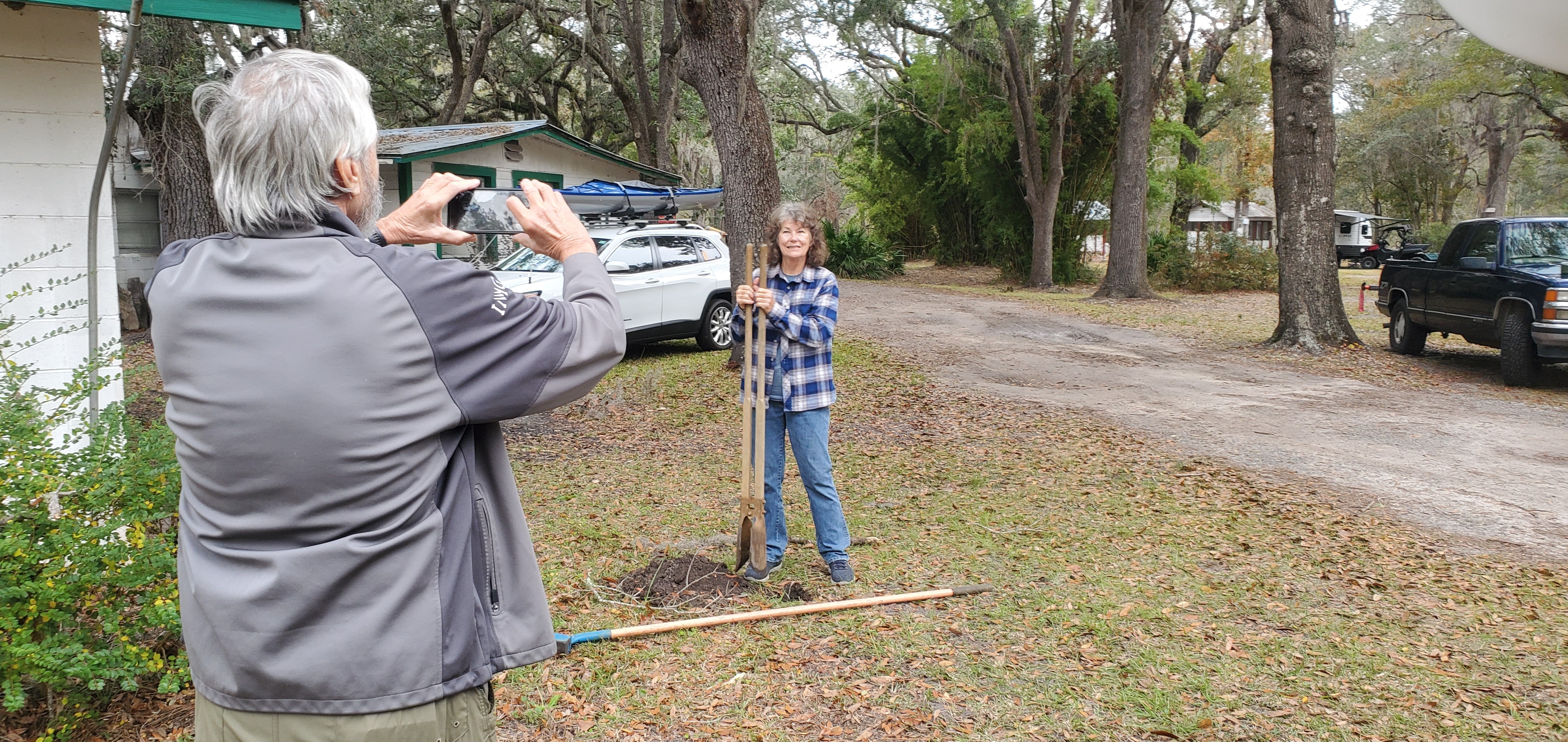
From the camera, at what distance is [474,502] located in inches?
65.9

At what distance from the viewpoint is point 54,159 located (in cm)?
496

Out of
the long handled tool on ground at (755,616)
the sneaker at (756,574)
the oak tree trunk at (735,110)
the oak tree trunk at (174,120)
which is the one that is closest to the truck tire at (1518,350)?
the oak tree trunk at (735,110)

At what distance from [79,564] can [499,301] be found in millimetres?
2386

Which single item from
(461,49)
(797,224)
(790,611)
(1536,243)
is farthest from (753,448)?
(461,49)

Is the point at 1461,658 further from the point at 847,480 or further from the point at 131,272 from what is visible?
the point at 131,272

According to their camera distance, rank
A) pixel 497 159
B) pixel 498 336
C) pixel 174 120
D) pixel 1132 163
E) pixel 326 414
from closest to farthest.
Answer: pixel 326 414 < pixel 498 336 < pixel 174 120 < pixel 497 159 < pixel 1132 163

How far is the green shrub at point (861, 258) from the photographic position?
28.3m

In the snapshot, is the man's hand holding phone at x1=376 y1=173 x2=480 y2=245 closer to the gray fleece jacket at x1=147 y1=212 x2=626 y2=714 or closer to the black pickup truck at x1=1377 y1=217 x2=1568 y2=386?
the gray fleece jacket at x1=147 y1=212 x2=626 y2=714

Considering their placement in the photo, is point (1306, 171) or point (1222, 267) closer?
point (1306, 171)

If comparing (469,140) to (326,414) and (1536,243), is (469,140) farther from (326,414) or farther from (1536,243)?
(326,414)

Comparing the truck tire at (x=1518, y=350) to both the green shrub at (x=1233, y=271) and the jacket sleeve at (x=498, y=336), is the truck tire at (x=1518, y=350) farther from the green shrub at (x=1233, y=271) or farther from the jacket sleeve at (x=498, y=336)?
the green shrub at (x=1233, y=271)

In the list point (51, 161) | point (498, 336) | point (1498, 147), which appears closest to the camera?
point (498, 336)

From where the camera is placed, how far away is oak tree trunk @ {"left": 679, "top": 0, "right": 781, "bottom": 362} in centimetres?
1032

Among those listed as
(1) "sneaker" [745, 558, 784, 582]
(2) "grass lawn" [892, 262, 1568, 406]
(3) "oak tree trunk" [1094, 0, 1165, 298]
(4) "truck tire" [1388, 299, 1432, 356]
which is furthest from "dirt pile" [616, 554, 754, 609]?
(3) "oak tree trunk" [1094, 0, 1165, 298]
